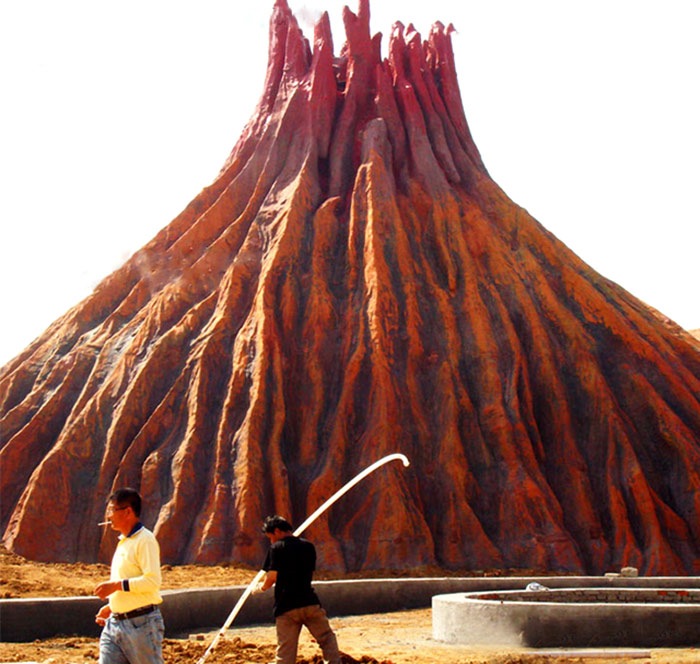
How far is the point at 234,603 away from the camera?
587 inches

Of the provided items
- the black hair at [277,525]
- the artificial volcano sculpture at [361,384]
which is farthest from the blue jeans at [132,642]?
the artificial volcano sculpture at [361,384]

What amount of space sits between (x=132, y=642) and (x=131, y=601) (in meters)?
0.27

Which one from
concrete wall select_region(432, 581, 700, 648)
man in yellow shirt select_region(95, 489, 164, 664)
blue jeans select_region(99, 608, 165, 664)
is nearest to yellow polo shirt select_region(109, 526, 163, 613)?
man in yellow shirt select_region(95, 489, 164, 664)

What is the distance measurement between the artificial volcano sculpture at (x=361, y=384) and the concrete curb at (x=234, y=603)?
20.1ft

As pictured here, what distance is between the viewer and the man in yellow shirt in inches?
247

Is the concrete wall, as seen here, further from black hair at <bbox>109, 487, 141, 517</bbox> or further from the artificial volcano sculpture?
the artificial volcano sculpture

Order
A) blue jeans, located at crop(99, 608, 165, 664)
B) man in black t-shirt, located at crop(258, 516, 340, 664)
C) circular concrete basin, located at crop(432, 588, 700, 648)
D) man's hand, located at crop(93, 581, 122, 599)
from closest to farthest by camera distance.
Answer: man's hand, located at crop(93, 581, 122, 599), blue jeans, located at crop(99, 608, 165, 664), man in black t-shirt, located at crop(258, 516, 340, 664), circular concrete basin, located at crop(432, 588, 700, 648)

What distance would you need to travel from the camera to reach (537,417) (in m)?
29.0

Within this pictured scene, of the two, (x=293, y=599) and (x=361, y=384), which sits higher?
(x=361, y=384)

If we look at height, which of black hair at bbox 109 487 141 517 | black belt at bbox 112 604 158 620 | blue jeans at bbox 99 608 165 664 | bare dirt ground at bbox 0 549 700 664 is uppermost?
black hair at bbox 109 487 141 517

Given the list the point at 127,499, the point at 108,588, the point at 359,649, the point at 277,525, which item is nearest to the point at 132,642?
the point at 108,588

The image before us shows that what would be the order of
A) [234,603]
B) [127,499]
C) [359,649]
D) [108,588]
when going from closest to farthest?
[108,588] → [127,499] → [359,649] → [234,603]

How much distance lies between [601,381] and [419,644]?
18200 mm

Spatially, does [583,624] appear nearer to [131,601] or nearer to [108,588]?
[131,601]
